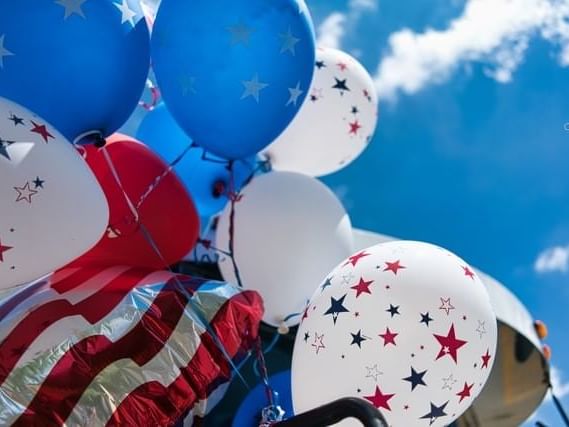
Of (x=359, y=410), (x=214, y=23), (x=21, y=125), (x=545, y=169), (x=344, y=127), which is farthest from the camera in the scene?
(x=545, y=169)

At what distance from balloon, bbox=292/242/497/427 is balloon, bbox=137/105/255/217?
3.11 feet

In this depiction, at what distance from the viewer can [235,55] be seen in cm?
183

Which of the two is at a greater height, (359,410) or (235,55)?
(235,55)

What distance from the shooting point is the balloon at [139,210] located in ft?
6.48

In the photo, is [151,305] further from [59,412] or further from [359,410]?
[359,410]

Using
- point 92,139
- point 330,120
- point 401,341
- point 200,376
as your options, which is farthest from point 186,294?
point 330,120

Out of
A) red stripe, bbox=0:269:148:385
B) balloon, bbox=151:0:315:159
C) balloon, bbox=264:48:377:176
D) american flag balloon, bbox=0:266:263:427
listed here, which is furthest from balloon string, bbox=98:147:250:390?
balloon, bbox=264:48:377:176

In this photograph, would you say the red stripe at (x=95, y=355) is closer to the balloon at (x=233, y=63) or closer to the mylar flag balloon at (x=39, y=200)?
the mylar flag balloon at (x=39, y=200)

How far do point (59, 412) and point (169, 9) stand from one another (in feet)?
3.79

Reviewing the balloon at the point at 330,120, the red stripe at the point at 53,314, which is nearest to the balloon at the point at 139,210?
the red stripe at the point at 53,314

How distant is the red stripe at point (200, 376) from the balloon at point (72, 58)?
2.33ft

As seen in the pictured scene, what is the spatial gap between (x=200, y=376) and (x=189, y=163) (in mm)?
961

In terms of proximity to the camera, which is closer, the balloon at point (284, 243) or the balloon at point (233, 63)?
the balloon at point (233, 63)

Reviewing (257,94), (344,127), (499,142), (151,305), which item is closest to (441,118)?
(499,142)
